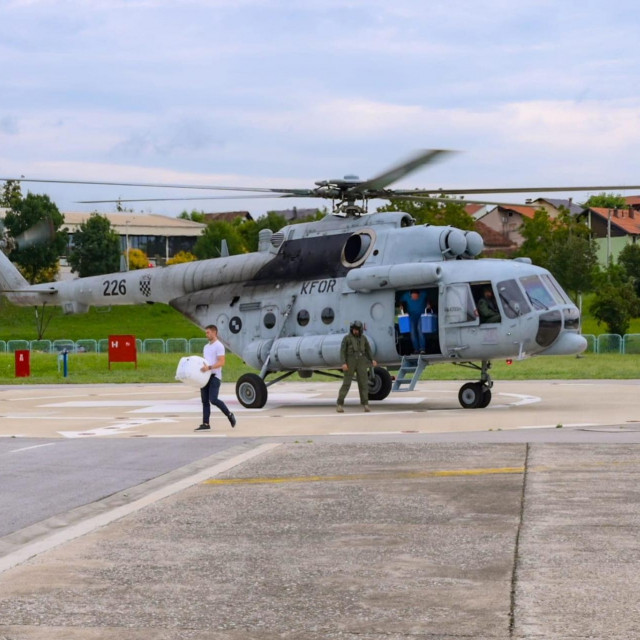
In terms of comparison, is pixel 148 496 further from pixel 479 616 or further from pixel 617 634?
pixel 617 634

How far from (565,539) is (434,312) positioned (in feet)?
44.5

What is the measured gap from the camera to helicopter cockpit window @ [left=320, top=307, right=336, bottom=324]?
75.9 ft

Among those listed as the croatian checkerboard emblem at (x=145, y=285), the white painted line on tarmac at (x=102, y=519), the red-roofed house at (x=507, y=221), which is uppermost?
the red-roofed house at (x=507, y=221)

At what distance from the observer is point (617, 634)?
583cm

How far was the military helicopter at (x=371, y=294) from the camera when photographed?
21.0m

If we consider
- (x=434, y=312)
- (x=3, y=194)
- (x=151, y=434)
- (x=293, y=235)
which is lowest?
(x=151, y=434)

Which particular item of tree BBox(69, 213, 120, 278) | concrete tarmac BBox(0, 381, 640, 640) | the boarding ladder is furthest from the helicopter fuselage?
tree BBox(69, 213, 120, 278)

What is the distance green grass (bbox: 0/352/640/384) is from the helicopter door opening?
13012 millimetres

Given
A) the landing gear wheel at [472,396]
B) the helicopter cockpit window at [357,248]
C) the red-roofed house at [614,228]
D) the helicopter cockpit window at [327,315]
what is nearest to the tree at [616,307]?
the landing gear wheel at [472,396]

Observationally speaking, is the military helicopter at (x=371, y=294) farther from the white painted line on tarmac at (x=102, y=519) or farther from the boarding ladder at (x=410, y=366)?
the white painted line on tarmac at (x=102, y=519)

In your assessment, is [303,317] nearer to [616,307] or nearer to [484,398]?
[484,398]

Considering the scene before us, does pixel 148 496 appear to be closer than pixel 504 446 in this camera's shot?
Yes

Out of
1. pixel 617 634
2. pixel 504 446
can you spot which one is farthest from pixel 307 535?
pixel 504 446

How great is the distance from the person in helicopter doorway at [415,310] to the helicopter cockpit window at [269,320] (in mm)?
3209
